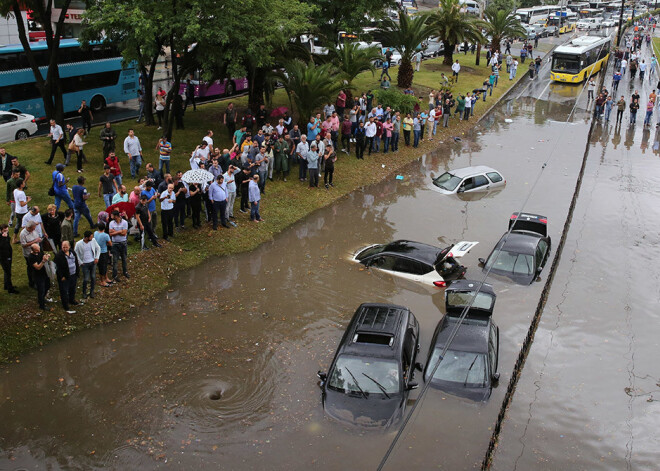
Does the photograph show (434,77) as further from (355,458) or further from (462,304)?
(355,458)

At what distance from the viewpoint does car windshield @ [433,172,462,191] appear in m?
22.1

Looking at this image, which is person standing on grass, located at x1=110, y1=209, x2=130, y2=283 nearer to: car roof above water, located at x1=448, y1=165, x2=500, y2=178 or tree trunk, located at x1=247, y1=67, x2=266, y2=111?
car roof above water, located at x1=448, y1=165, x2=500, y2=178

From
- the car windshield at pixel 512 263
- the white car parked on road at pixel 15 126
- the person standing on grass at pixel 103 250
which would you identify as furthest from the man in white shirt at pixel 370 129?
the person standing on grass at pixel 103 250

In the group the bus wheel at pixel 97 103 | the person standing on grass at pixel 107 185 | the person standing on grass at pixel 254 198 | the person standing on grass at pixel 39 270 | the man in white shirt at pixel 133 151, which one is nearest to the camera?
the person standing on grass at pixel 39 270

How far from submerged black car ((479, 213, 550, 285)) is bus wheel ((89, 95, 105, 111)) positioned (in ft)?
69.2

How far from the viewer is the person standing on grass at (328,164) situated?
20.9m

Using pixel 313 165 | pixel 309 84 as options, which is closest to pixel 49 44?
pixel 309 84

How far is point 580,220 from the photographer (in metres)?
19.8

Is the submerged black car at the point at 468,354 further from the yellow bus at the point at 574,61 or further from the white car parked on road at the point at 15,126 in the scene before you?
the yellow bus at the point at 574,61

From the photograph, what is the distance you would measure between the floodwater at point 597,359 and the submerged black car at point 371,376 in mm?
1852

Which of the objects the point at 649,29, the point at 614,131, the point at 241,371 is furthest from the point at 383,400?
the point at 649,29

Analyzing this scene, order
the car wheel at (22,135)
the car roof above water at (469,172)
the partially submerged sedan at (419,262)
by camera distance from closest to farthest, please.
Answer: the partially submerged sedan at (419,262), the car roof above water at (469,172), the car wheel at (22,135)

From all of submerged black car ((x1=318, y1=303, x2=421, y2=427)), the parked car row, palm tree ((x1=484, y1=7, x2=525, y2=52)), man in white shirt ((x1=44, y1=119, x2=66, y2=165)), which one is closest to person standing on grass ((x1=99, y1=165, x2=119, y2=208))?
man in white shirt ((x1=44, y1=119, x2=66, y2=165))

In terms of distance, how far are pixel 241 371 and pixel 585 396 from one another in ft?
20.8
